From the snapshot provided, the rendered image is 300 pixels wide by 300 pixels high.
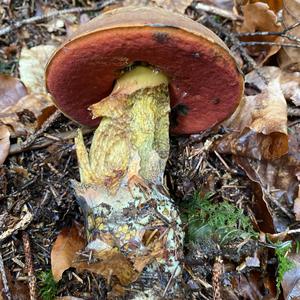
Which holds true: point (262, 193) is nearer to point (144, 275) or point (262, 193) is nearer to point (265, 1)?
point (144, 275)

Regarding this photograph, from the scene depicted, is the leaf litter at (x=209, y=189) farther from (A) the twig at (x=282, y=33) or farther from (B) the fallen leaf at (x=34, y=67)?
(A) the twig at (x=282, y=33)

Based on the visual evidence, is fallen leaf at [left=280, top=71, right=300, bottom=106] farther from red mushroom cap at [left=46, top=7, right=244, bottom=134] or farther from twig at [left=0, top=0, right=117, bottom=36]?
twig at [left=0, top=0, right=117, bottom=36]

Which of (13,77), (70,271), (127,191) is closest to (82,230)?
(70,271)

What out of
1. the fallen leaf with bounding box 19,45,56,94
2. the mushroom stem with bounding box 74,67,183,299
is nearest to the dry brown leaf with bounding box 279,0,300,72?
the mushroom stem with bounding box 74,67,183,299

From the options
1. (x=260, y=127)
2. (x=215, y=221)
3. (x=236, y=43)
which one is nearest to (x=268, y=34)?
(x=236, y=43)

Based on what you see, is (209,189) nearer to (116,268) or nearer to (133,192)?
(133,192)

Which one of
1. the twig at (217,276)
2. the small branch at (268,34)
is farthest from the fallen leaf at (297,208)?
the small branch at (268,34)
